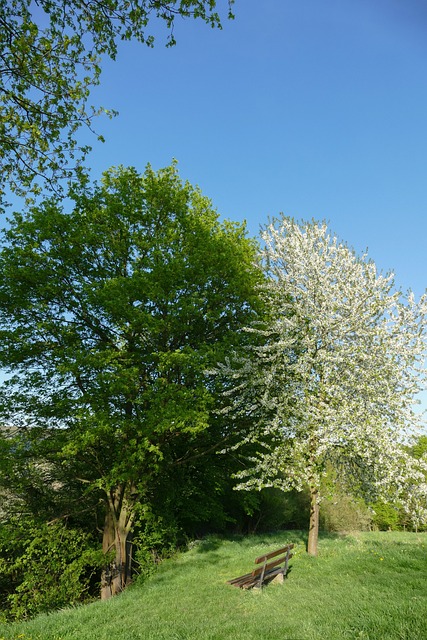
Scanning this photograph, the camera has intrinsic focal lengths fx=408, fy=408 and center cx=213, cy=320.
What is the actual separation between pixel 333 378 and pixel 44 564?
41.6ft

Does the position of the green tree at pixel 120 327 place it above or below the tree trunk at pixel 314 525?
above

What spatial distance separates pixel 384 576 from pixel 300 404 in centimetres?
548

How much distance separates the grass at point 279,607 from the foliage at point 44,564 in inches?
112

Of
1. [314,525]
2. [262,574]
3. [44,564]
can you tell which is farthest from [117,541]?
[314,525]

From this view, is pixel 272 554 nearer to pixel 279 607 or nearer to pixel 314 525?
pixel 279 607

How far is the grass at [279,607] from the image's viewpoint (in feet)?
22.1

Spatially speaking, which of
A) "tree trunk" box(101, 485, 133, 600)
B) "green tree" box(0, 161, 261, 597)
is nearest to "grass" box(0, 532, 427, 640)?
"tree trunk" box(101, 485, 133, 600)

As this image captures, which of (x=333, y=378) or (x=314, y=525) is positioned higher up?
(x=333, y=378)

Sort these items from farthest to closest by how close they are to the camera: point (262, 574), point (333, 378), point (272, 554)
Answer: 1. point (333, 378)
2. point (272, 554)
3. point (262, 574)

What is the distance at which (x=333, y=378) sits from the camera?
14.8m

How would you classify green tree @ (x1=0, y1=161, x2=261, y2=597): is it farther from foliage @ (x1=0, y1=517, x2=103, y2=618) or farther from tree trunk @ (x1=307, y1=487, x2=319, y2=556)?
tree trunk @ (x1=307, y1=487, x2=319, y2=556)

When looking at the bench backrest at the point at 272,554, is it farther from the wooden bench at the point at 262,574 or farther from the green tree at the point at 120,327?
the green tree at the point at 120,327

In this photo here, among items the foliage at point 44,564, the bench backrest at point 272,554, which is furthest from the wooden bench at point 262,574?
the foliage at point 44,564

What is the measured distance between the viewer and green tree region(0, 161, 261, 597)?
1452 cm
